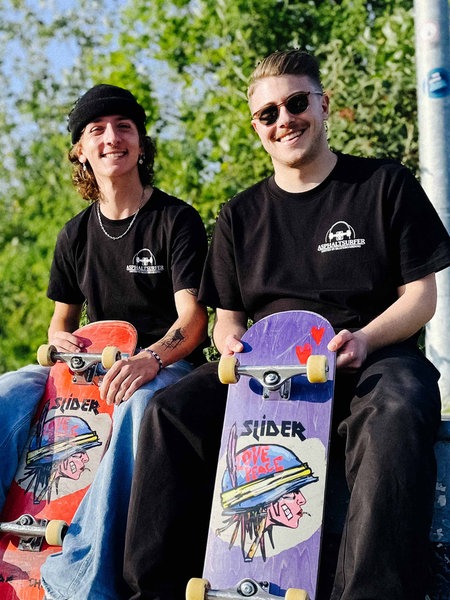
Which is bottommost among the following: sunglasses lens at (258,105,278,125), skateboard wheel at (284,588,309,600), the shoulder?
skateboard wheel at (284,588,309,600)

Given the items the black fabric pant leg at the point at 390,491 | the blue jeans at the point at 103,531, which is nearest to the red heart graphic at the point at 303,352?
the black fabric pant leg at the point at 390,491

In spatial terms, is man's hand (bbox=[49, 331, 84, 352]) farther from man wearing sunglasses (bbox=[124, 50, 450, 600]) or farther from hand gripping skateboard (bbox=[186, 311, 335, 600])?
hand gripping skateboard (bbox=[186, 311, 335, 600])

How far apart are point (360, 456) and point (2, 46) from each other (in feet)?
46.0

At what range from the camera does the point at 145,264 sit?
4320 mm

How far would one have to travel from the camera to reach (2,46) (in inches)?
607

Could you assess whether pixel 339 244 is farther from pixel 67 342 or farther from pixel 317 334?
pixel 67 342

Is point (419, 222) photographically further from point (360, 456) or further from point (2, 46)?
point (2, 46)

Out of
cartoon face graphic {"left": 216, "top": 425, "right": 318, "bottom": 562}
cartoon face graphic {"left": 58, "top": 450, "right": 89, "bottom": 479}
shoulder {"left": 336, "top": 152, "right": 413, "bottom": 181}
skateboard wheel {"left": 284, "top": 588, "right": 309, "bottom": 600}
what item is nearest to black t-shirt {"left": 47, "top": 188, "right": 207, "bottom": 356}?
cartoon face graphic {"left": 58, "top": 450, "right": 89, "bottom": 479}

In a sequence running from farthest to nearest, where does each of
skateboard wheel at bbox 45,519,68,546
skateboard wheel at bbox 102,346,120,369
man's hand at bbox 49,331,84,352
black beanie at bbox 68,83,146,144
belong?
black beanie at bbox 68,83,146,144 → man's hand at bbox 49,331,84,352 → skateboard wheel at bbox 102,346,120,369 → skateboard wheel at bbox 45,519,68,546

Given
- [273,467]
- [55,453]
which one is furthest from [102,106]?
[273,467]

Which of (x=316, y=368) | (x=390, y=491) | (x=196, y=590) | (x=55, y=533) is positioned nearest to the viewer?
(x=390, y=491)

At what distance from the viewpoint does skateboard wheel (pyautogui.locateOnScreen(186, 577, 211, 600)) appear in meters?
2.99

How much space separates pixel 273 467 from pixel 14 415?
1.35 meters

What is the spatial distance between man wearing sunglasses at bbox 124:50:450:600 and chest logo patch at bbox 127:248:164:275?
444 mm
